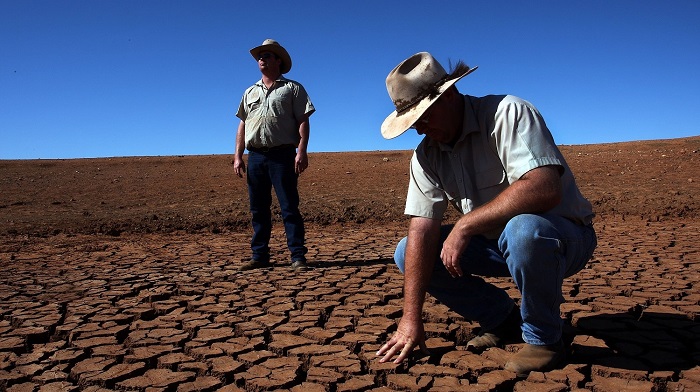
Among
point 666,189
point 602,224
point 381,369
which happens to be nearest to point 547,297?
point 381,369

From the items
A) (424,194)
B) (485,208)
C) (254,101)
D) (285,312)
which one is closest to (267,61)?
(254,101)

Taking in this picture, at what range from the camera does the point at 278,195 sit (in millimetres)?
4574

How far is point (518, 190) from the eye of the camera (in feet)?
7.08

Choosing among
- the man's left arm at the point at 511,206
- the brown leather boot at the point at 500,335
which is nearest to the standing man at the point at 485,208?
the man's left arm at the point at 511,206

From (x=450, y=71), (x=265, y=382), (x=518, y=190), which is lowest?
(x=265, y=382)

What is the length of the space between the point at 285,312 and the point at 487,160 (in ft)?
4.96

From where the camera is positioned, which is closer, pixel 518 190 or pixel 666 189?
pixel 518 190

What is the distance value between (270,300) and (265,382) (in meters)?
1.24

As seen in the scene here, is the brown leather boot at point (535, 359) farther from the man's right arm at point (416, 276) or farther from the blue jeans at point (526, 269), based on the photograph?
the man's right arm at point (416, 276)

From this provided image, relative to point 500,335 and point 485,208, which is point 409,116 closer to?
point 485,208

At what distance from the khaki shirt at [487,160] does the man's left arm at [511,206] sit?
0.04 metres

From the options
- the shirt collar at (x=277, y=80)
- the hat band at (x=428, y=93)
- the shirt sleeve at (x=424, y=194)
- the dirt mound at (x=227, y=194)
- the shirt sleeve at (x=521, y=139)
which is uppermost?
the shirt collar at (x=277, y=80)

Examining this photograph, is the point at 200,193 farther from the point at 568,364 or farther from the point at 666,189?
the point at 568,364

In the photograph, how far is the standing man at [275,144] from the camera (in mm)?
4523
